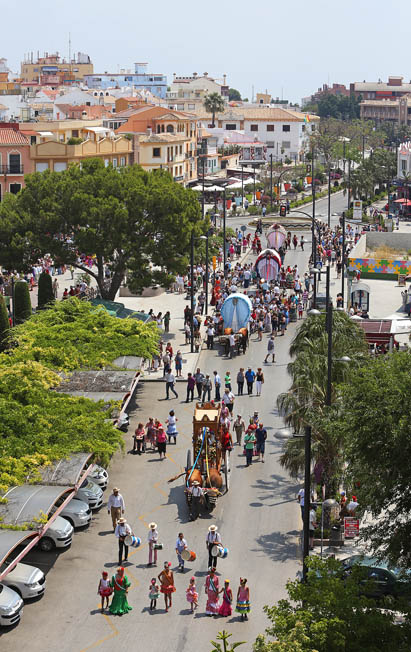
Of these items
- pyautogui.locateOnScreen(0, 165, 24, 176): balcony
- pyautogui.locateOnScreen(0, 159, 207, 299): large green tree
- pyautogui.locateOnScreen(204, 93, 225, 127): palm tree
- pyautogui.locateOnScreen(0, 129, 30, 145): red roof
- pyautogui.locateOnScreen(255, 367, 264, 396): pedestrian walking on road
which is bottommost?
pyautogui.locateOnScreen(255, 367, 264, 396): pedestrian walking on road

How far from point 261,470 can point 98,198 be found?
20194 millimetres

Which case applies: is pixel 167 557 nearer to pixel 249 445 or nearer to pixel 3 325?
pixel 249 445

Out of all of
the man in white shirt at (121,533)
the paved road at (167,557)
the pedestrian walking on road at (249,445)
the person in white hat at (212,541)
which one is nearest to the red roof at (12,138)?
the paved road at (167,557)

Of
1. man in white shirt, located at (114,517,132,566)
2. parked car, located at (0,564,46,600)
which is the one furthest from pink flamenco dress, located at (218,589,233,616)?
parked car, located at (0,564,46,600)

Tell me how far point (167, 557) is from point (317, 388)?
20.7 ft

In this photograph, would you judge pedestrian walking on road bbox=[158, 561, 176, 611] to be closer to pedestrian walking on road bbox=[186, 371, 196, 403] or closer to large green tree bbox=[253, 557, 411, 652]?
large green tree bbox=[253, 557, 411, 652]

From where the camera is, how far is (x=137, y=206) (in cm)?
4738

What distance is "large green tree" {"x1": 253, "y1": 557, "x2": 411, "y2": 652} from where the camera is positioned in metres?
16.4

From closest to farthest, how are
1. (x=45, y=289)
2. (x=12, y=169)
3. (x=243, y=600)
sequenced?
(x=243, y=600) < (x=45, y=289) < (x=12, y=169)

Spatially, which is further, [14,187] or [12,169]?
[14,187]

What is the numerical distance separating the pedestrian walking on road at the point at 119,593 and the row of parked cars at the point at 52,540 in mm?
1712

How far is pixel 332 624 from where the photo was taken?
663 inches

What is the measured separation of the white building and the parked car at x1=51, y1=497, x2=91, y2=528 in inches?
4835

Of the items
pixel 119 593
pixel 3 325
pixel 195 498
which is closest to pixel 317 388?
pixel 195 498
